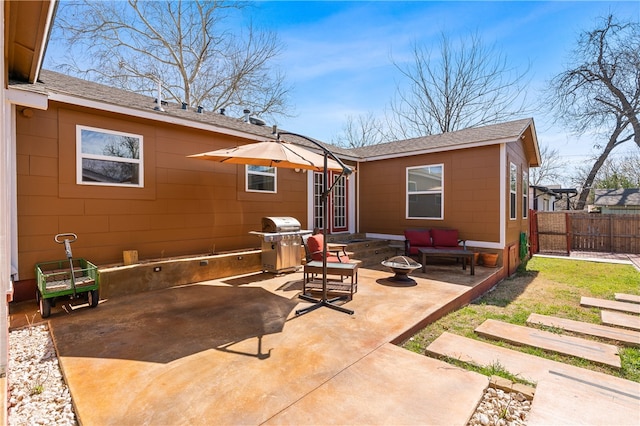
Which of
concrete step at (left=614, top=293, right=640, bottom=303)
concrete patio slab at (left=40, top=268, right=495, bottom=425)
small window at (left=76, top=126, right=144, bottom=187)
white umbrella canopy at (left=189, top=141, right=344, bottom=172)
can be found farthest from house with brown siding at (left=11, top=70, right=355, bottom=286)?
concrete step at (left=614, top=293, right=640, bottom=303)

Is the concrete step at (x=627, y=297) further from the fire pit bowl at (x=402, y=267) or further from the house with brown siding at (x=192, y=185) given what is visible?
the fire pit bowl at (x=402, y=267)

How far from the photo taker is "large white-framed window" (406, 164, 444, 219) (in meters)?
8.31

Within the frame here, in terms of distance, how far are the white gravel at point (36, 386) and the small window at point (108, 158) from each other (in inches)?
105

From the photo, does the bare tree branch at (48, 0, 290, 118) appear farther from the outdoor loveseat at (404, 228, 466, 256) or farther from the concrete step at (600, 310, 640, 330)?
the concrete step at (600, 310, 640, 330)

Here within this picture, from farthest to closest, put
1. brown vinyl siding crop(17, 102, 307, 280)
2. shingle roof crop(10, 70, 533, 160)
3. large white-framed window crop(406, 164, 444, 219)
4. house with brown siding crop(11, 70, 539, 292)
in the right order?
large white-framed window crop(406, 164, 444, 219)
shingle roof crop(10, 70, 533, 160)
house with brown siding crop(11, 70, 539, 292)
brown vinyl siding crop(17, 102, 307, 280)

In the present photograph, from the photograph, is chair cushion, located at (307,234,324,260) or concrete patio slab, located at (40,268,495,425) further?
chair cushion, located at (307,234,324,260)

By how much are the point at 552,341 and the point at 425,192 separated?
5.45m

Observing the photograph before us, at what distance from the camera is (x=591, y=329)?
3.98m

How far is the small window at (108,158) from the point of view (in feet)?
16.0

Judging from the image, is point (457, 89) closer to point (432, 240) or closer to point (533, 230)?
point (533, 230)

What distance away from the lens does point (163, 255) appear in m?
5.76

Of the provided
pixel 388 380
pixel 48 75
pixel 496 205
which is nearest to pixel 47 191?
pixel 48 75

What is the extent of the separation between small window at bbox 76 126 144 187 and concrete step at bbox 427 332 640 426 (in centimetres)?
548

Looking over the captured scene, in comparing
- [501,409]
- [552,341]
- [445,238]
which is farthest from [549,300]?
[501,409]
